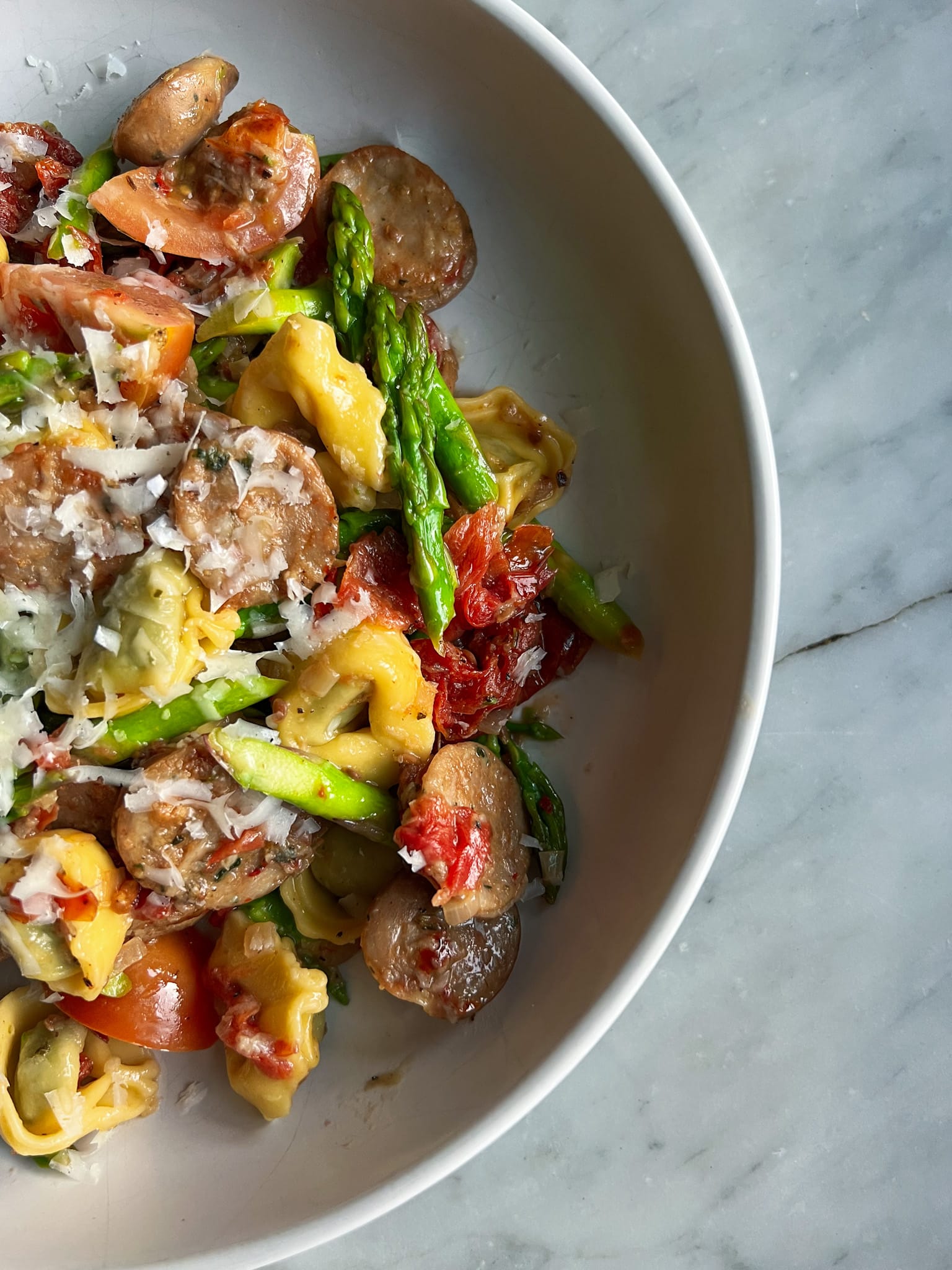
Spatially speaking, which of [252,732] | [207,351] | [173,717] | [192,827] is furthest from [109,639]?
[207,351]

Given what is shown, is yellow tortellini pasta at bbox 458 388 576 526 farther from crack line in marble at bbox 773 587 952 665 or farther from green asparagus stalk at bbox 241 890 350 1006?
green asparagus stalk at bbox 241 890 350 1006

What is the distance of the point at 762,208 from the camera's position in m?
3.63

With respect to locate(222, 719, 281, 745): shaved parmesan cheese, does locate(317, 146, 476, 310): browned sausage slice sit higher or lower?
higher

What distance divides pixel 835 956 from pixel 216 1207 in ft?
8.02

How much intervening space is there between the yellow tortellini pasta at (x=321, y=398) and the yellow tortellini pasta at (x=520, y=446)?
1.54 ft

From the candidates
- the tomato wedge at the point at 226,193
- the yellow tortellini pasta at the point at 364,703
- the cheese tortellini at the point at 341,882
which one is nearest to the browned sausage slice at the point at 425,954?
the cheese tortellini at the point at 341,882

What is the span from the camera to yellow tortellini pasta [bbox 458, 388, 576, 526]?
10.6 feet

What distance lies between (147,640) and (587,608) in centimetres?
145

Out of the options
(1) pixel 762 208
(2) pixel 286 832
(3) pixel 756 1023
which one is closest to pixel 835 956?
(3) pixel 756 1023

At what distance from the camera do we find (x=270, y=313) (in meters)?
2.97

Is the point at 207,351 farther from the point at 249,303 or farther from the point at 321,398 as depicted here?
the point at 321,398

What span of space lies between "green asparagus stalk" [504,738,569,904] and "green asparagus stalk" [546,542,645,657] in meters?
0.50

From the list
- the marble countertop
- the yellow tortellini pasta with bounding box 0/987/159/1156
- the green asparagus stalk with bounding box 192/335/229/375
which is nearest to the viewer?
the yellow tortellini pasta with bounding box 0/987/159/1156

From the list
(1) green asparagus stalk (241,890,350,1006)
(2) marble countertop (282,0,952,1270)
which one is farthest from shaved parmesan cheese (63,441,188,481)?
(2) marble countertop (282,0,952,1270)
